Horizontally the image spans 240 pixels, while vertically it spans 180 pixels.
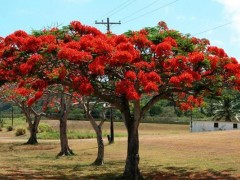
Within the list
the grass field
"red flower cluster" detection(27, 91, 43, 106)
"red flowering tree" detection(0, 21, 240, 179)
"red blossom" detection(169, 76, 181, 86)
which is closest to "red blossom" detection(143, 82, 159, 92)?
"red flowering tree" detection(0, 21, 240, 179)

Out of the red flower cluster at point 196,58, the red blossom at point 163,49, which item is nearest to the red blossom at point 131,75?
the red blossom at point 163,49

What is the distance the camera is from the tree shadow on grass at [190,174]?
1900cm

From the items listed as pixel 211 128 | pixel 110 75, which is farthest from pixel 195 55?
pixel 211 128

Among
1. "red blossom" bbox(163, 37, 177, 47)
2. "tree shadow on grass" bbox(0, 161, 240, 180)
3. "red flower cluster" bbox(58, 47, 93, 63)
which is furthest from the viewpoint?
"tree shadow on grass" bbox(0, 161, 240, 180)

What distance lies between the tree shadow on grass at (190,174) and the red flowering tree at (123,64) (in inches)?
84.5

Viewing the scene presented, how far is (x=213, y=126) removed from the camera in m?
67.9

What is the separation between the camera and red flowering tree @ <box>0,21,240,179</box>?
15.8 meters

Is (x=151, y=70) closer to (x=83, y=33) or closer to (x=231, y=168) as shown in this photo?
(x=83, y=33)

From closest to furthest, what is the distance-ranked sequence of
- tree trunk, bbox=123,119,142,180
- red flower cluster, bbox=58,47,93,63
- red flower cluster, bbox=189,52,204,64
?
red flower cluster, bbox=58,47,93,63
red flower cluster, bbox=189,52,204,64
tree trunk, bbox=123,119,142,180

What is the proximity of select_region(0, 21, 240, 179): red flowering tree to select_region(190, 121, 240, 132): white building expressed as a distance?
4909 cm

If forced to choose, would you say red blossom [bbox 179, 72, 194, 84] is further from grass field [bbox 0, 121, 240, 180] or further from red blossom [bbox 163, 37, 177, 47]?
grass field [bbox 0, 121, 240, 180]

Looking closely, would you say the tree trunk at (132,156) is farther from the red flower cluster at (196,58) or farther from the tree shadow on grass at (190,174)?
the red flower cluster at (196,58)

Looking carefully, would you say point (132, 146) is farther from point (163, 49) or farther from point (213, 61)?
point (213, 61)

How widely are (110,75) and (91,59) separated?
1818 mm
